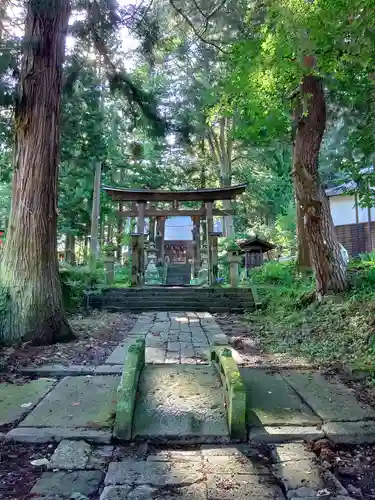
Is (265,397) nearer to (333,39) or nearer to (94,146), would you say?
(333,39)

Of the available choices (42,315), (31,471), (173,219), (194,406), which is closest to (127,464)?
(31,471)

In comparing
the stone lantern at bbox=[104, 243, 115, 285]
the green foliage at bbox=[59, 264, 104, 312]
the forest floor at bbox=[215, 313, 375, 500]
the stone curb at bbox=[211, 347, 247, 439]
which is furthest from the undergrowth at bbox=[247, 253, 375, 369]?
the stone lantern at bbox=[104, 243, 115, 285]

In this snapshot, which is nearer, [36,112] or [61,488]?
[61,488]

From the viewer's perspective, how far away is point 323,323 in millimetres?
6750

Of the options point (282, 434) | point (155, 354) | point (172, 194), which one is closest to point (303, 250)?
point (172, 194)

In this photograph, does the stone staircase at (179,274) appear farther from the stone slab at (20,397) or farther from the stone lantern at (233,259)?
the stone slab at (20,397)

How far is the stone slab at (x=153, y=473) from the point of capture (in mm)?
2492

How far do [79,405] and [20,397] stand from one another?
65cm

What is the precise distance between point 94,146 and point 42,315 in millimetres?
8447

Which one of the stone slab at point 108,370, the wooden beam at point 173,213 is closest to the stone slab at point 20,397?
the stone slab at point 108,370

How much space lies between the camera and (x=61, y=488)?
2430mm

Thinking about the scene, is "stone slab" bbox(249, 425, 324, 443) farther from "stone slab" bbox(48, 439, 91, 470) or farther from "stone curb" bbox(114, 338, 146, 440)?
"stone slab" bbox(48, 439, 91, 470)

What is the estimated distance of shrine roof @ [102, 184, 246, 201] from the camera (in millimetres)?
13320

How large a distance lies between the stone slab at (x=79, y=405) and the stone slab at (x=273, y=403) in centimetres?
123
